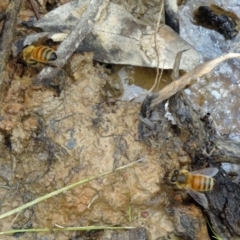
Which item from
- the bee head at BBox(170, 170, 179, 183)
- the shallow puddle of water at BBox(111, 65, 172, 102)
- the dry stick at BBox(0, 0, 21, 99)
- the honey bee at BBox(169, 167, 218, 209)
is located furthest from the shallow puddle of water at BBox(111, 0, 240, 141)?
the dry stick at BBox(0, 0, 21, 99)

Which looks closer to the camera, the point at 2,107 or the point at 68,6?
the point at 2,107

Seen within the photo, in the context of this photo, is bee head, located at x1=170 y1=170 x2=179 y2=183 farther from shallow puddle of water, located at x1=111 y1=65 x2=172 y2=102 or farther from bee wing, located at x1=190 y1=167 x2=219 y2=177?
shallow puddle of water, located at x1=111 y1=65 x2=172 y2=102

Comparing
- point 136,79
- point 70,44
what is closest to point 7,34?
point 70,44

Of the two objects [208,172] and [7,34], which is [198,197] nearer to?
[208,172]

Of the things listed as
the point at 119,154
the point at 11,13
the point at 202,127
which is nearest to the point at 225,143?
the point at 202,127

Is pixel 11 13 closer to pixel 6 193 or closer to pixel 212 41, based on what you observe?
pixel 6 193

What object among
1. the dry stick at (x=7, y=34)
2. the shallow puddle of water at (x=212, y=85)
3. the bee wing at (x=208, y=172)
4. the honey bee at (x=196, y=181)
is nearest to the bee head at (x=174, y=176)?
the honey bee at (x=196, y=181)
